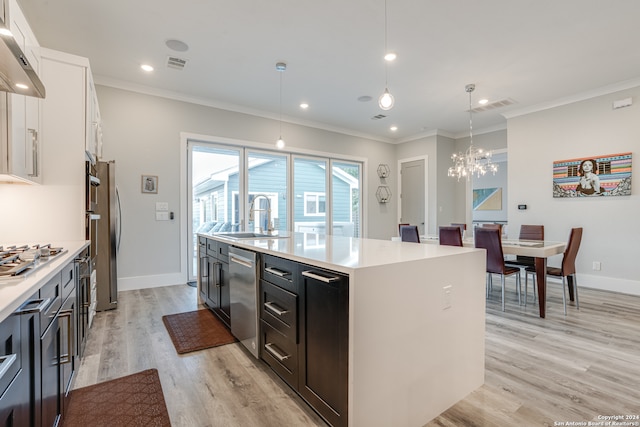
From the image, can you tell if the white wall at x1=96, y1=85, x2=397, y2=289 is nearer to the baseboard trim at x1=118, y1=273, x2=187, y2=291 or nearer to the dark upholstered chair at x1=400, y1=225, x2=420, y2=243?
the baseboard trim at x1=118, y1=273, x2=187, y2=291

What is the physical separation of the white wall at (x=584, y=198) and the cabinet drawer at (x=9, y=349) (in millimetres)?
6035

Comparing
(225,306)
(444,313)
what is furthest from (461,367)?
(225,306)

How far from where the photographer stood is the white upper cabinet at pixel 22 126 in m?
1.75

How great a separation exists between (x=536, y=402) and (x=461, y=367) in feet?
1.56

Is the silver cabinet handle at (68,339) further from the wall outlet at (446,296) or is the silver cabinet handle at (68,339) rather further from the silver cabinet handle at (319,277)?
the wall outlet at (446,296)

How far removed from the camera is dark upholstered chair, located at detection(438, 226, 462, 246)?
3699 mm

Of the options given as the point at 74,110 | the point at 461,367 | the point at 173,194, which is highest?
the point at 74,110

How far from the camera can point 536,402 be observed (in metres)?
1.78

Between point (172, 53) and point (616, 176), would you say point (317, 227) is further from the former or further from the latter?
point (616, 176)

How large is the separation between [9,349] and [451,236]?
3.85 metres

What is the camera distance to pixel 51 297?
1305 millimetres

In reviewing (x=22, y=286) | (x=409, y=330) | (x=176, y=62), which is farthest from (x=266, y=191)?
(x=22, y=286)

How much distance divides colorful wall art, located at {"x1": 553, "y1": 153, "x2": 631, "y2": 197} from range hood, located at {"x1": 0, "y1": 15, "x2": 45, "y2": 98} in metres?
6.12

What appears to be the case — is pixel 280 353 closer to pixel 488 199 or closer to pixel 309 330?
pixel 309 330
